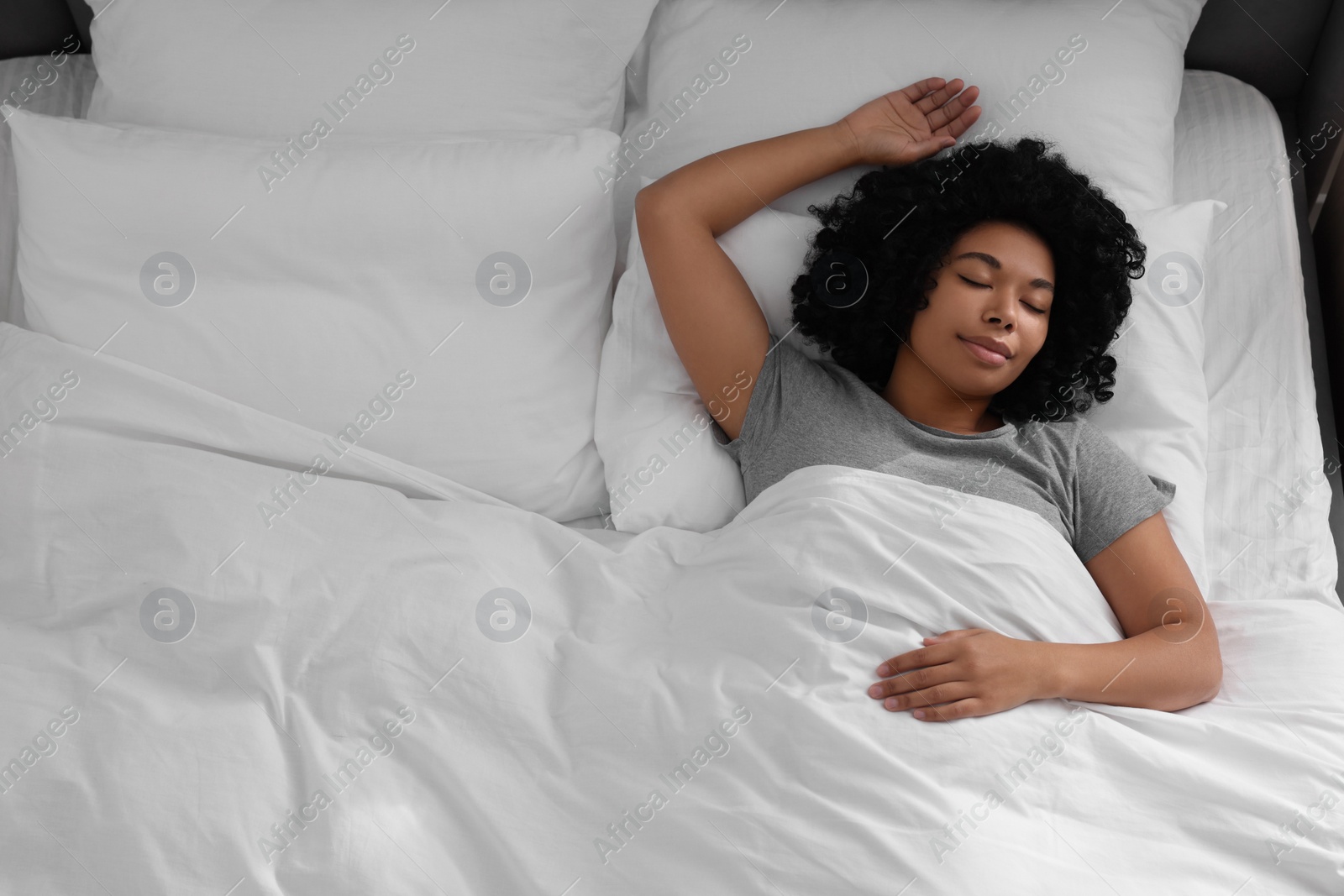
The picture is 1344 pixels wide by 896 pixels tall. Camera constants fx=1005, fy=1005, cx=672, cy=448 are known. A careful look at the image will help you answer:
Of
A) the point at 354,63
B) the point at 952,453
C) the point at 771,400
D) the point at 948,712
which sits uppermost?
the point at 354,63

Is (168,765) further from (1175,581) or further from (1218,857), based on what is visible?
(1175,581)

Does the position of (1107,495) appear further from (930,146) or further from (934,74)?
(934,74)

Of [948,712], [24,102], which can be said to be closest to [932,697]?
[948,712]

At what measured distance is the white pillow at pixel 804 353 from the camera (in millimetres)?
1348

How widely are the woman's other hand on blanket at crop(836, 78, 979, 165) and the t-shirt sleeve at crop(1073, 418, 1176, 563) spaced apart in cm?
47

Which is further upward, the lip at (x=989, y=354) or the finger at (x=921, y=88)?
the finger at (x=921, y=88)

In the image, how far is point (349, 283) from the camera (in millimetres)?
1372

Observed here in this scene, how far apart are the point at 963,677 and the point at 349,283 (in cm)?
94

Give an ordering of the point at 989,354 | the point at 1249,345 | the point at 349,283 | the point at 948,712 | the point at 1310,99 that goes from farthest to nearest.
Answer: the point at 1310,99 < the point at 1249,345 < the point at 349,283 < the point at 989,354 < the point at 948,712

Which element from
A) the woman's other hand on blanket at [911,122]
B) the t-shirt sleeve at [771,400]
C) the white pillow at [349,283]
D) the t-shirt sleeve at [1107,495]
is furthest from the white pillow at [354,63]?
the t-shirt sleeve at [1107,495]

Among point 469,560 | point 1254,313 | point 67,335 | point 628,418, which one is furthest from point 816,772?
point 67,335

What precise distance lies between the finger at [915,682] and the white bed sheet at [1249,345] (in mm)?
472

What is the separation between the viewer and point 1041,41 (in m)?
1.48

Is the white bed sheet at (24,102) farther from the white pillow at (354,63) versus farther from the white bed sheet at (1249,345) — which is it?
the white pillow at (354,63)
